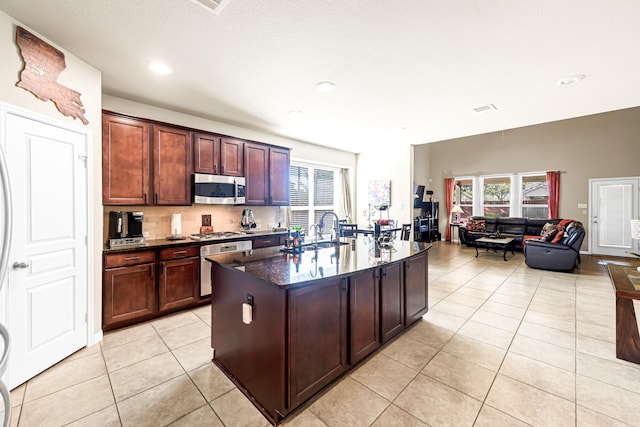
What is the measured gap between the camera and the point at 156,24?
2.10 m

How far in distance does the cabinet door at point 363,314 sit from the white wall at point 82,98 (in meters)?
2.54

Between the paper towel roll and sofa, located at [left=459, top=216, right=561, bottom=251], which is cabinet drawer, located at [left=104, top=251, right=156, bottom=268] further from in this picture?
sofa, located at [left=459, top=216, right=561, bottom=251]

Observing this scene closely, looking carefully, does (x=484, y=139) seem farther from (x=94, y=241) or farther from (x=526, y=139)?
(x=94, y=241)

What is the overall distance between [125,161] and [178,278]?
5.04 ft

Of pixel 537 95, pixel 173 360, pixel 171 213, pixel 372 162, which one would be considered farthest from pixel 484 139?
pixel 173 360

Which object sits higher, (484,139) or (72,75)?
(484,139)

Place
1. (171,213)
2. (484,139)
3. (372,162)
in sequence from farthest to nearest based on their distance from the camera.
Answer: (484,139)
(372,162)
(171,213)

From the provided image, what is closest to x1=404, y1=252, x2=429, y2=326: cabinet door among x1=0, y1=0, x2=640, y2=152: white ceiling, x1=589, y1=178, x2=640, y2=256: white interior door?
x1=0, y1=0, x2=640, y2=152: white ceiling

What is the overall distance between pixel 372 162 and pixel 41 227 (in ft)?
20.8

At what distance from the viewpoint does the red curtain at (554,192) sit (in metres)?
7.76

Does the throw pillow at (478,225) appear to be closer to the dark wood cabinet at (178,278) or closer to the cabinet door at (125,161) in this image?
the dark wood cabinet at (178,278)

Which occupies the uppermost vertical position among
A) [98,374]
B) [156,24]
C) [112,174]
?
[156,24]

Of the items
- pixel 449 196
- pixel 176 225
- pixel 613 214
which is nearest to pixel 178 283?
pixel 176 225

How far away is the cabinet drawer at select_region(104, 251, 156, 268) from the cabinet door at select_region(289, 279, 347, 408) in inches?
90.6
